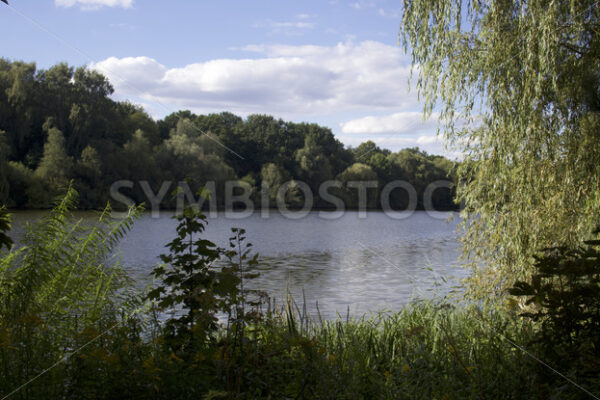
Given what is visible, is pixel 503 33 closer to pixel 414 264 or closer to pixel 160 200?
pixel 414 264

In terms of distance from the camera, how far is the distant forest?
42625 mm

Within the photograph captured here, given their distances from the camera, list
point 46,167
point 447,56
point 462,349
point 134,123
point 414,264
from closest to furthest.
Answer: point 462,349 < point 447,56 < point 414,264 < point 46,167 < point 134,123

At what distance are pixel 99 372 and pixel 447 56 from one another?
250 inches

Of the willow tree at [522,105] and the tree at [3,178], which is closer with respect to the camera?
the willow tree at [522,105]

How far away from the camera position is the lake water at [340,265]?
12.0m

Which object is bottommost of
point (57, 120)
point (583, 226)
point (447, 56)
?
point (583, 226)

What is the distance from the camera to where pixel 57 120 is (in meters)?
48.7

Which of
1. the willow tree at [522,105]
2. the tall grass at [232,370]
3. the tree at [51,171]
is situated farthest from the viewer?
the tree at [51,171]

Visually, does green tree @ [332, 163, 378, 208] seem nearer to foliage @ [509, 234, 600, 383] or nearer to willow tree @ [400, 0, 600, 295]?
willow tree @ [400, 0, 600, 295]

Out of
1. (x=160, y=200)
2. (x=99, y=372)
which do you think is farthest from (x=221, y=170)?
(x=99, y=372)

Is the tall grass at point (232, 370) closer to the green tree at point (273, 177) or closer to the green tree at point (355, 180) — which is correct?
the green tree at point (355, 180)

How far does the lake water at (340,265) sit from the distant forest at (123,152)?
41.2 ft

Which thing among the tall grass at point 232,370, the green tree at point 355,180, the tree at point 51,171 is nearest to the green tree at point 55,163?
the tree at point 51,171

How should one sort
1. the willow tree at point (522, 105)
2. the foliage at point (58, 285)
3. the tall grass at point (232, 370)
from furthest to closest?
the willow tree at point (522, 105), the foliage at point (58, 285), the tall grass at point (232, 370)
